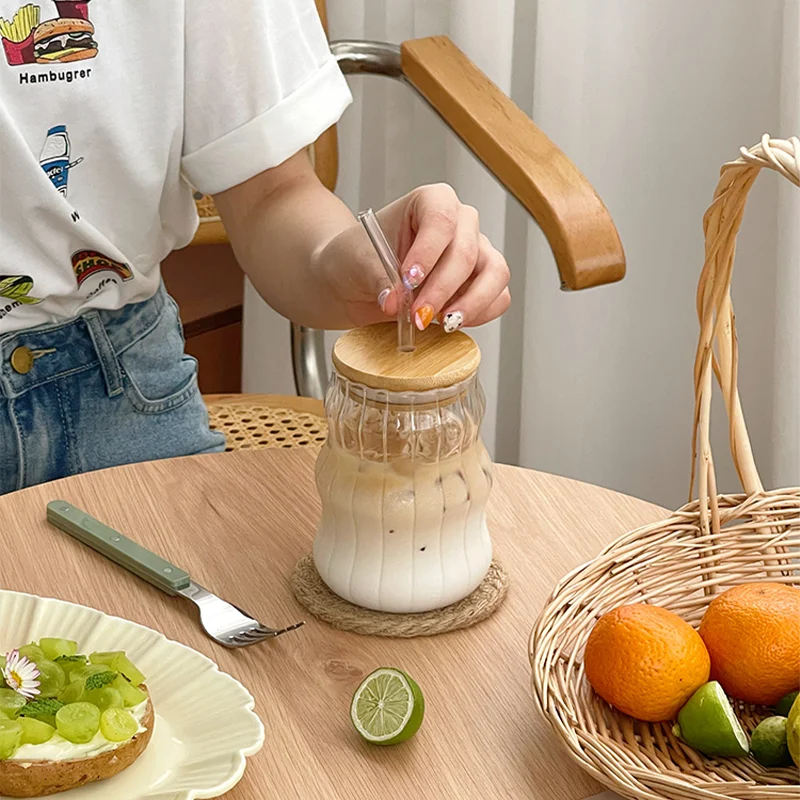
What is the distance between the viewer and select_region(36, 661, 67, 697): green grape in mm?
618

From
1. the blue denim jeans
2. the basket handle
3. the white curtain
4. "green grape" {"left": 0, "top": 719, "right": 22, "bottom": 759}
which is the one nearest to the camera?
"green grape" {"left": 0, "top": 719, "right": 22, "bottom": 759}

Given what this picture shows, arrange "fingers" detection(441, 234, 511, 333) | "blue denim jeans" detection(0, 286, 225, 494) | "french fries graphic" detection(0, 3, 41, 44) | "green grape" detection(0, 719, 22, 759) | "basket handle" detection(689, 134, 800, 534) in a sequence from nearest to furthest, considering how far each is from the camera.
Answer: "green grape" detection(0, 719, 22, 759) → "basket handle" detection(689, 134, 800, 534) → "fingers" detection(441, 234, 511, 333) → "french fries graphic" detection(0, 3, 41, 44) → "blue denim jeans" detection(0, 286, 225, 494)

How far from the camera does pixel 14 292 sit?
988 millimetres

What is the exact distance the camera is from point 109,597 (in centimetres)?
80

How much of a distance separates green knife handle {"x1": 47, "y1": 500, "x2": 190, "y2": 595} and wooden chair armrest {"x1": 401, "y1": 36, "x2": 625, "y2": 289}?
493 mm

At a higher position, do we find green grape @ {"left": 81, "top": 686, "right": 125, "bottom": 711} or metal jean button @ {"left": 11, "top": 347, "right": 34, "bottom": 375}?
green grape @ {"left": 81, "top": 686, "right": 125, "bottom": 711}

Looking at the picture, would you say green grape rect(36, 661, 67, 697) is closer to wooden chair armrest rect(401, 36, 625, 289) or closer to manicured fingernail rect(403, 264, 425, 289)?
manicured fingernail rect(403, 264, 425, 289)

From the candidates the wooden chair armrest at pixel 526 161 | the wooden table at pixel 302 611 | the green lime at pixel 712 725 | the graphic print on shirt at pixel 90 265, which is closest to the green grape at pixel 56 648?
the wooden table at pixel 302 611

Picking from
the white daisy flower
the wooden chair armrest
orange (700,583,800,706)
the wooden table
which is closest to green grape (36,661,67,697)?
the white daisy flower

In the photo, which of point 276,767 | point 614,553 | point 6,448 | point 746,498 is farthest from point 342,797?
point 6,448

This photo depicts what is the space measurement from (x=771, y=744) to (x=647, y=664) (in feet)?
0.24

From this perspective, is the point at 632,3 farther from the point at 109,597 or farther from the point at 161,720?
the point at 161,720

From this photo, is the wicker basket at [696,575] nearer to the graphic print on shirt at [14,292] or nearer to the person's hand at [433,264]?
the person's hand at [433,264]

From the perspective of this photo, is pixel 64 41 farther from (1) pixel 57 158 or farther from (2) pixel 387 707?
(2) pixel 387 707
